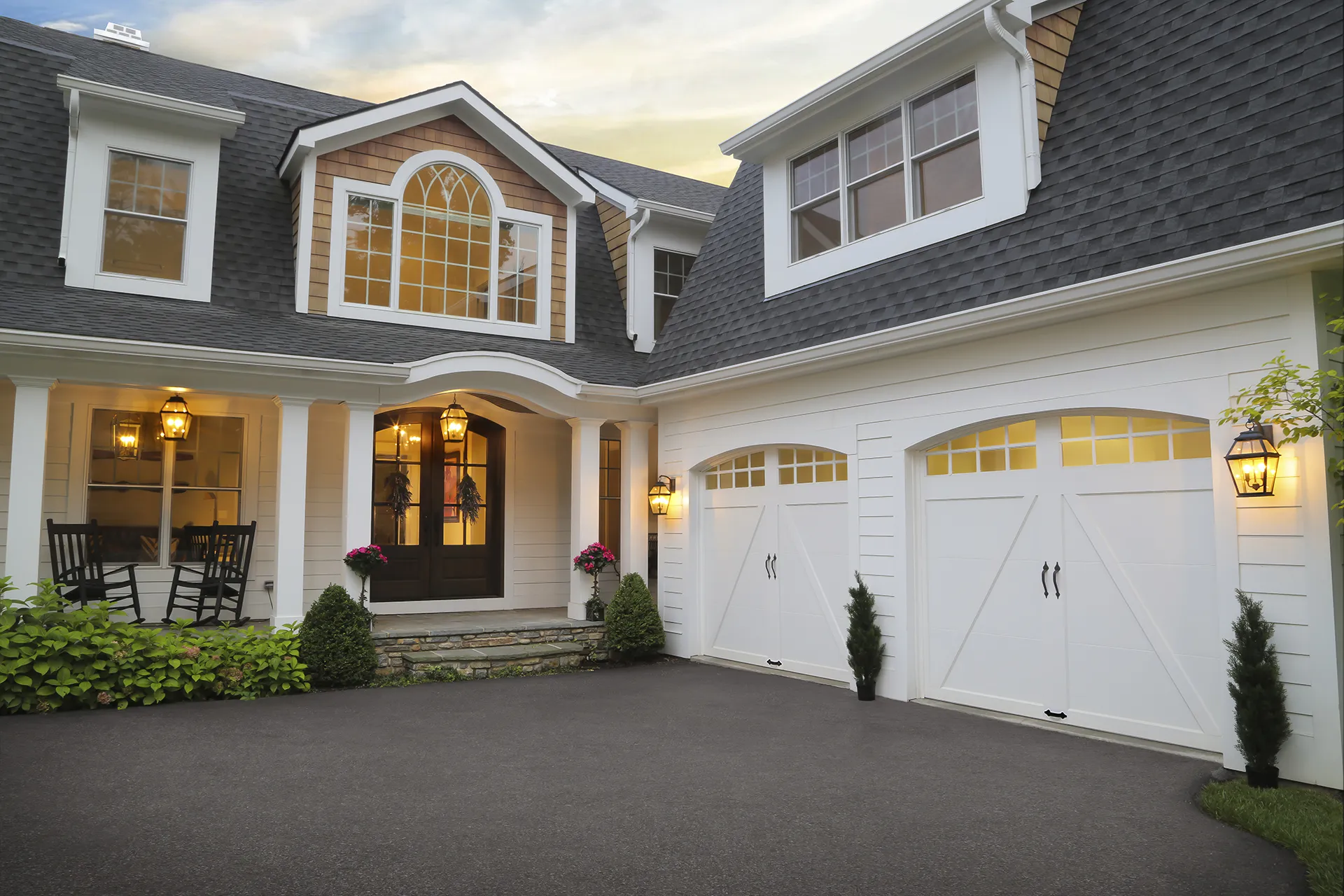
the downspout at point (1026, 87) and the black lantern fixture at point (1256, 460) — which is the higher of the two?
the downspout at point (1026, 87)

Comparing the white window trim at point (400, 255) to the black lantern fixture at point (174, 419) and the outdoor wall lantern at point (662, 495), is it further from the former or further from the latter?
the outdoor wall lantern at point (662, 495)

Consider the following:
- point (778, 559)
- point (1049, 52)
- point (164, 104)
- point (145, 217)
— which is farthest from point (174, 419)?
point (1049, 52)

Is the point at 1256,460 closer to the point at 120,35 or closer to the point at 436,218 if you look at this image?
the point at 436,218

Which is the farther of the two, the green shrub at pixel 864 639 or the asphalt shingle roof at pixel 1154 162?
the green shrub at pixel 864 639

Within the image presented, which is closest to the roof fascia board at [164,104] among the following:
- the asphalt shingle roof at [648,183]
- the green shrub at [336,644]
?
the asphalt shingle roof at [648,183]

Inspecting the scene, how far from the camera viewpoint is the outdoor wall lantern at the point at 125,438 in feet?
28.8

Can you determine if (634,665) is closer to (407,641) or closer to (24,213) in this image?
(407,641)

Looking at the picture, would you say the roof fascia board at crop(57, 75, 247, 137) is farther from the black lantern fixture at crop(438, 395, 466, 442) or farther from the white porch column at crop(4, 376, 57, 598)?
the black lantern fixture at crop(438, 395, 466, 442)

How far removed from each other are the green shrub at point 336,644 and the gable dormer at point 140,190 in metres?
3.32

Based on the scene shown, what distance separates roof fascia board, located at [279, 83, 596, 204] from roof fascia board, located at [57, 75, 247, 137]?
2.04 feet

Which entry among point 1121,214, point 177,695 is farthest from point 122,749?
point 1121,214

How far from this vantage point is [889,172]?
7926 millimetres

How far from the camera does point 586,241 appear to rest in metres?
11.7

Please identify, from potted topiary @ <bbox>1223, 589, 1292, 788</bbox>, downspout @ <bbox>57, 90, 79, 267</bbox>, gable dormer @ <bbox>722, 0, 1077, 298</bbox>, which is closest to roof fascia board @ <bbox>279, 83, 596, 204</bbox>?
downspout @ <bbox>57, 90, 79, 267</bbox>
